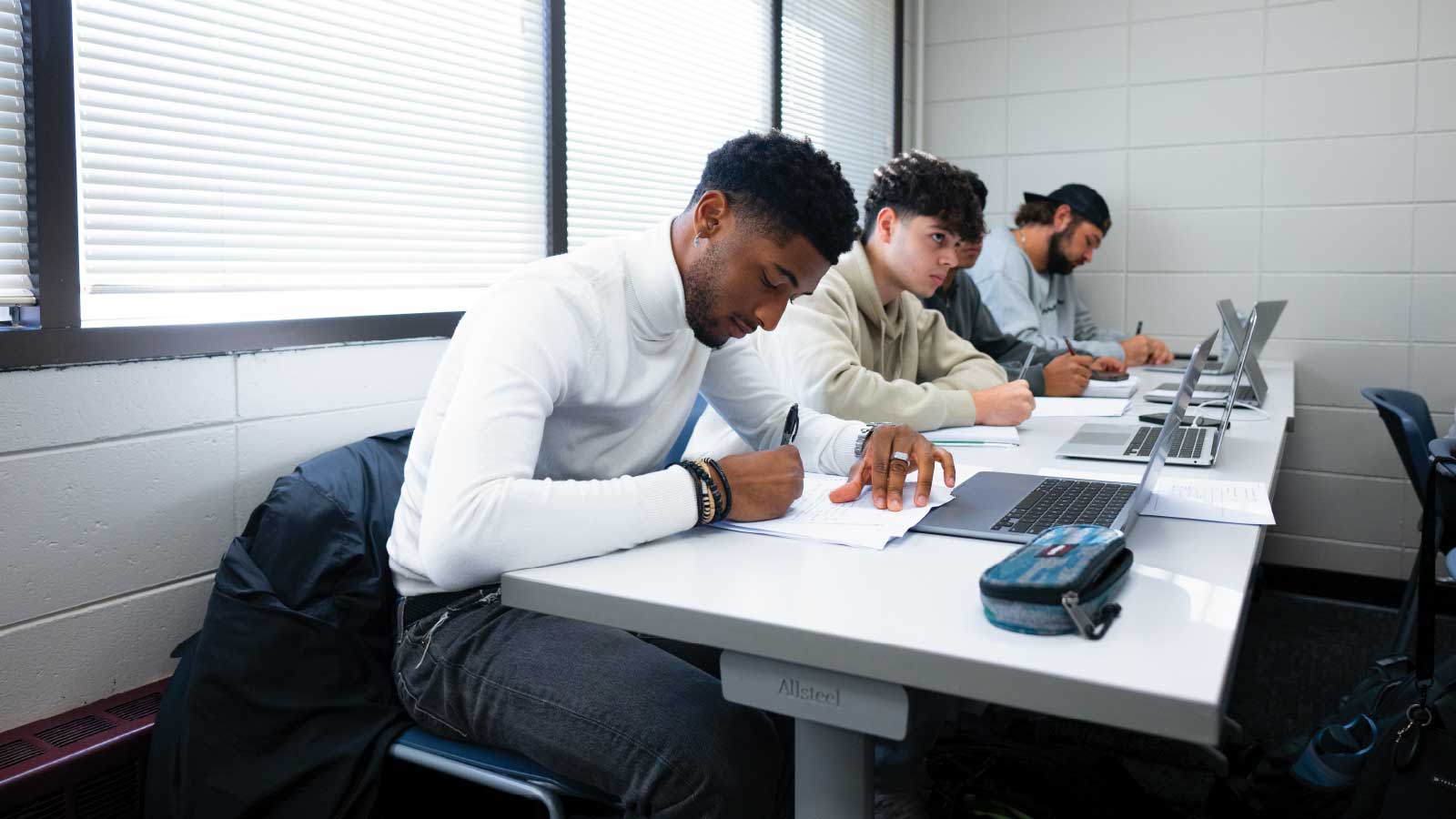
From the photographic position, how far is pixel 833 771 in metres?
1.05

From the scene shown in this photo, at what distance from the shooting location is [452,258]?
7.14ft

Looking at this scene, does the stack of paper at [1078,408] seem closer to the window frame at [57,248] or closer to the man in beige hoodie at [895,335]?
the man in beige hoodie at [895,335]

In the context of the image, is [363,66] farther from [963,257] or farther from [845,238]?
[963,257]

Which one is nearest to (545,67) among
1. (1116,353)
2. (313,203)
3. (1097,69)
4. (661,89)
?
(661,89)

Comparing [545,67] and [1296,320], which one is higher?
[545,67]

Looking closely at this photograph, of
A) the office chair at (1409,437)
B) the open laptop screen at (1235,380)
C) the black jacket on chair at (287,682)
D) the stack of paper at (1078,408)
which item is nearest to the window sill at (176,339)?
the black jacket on chair at (287,682)

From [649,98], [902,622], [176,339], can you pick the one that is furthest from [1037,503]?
[649,98]

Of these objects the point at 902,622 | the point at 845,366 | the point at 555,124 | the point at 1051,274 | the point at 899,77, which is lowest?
the point at 902,622

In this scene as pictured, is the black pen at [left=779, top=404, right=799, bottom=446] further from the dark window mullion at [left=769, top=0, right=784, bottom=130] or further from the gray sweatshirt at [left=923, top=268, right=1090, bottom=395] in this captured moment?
the dark window mullion at [left=769, top=0, right=784, bottom=130]

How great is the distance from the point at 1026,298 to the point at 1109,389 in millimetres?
1000

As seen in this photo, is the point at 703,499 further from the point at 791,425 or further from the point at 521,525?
the point at 791,425

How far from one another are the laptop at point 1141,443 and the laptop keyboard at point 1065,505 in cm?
18

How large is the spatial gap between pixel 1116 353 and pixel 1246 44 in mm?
1342

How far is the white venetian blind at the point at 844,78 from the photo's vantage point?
3605 millimetres
